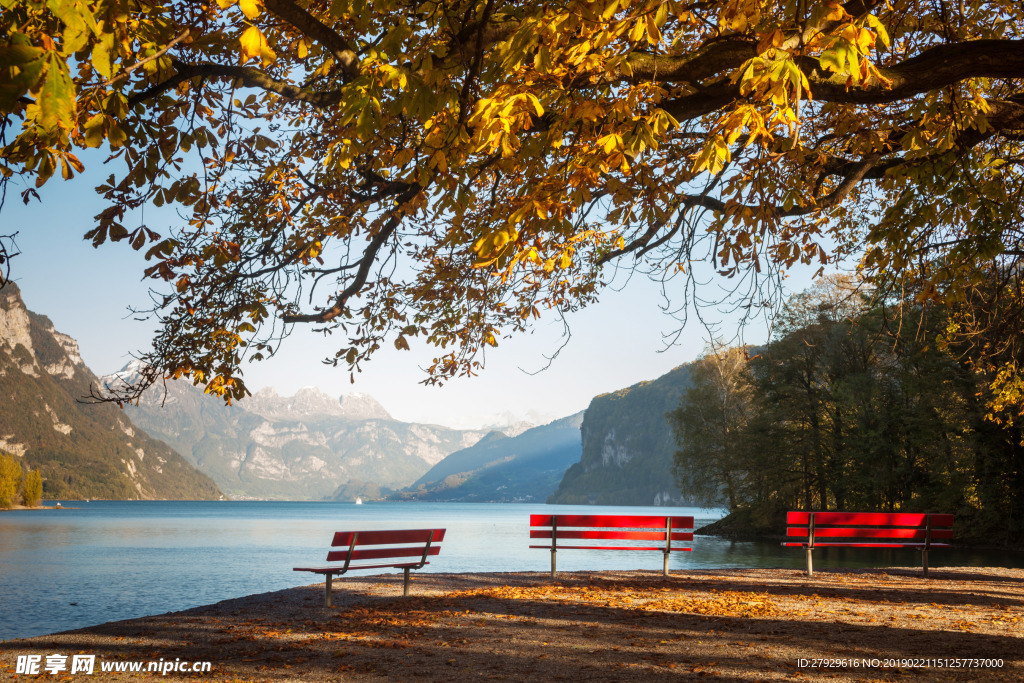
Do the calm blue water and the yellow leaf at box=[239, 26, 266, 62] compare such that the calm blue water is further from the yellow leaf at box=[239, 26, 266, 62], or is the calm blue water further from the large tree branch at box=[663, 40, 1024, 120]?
the large tree branch at box=[663, 40, 1024, 120]

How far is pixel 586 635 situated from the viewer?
6.32 m

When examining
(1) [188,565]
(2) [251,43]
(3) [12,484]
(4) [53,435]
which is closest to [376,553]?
(2) [251,43]

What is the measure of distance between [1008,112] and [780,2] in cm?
218

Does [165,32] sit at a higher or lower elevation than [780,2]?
lower

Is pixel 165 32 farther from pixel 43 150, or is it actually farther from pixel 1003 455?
pixel 1003 455

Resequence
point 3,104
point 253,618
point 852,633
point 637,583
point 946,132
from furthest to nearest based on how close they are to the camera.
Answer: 1. point 637,583
2. point 253,618
3. point 852,633
4. point 946,132
5. point 3,104

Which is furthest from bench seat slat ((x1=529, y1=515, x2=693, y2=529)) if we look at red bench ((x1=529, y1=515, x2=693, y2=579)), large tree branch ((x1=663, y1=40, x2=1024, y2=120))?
large tree branch ((x1=663, y1=40, x2=1024, y2=120))

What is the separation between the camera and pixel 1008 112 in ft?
18.7

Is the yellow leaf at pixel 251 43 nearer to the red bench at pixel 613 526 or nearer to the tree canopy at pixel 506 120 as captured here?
the tree canopy at pixel 506 120

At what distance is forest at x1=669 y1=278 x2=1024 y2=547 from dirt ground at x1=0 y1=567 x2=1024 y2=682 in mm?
13970

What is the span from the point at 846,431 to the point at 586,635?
30.1 meters

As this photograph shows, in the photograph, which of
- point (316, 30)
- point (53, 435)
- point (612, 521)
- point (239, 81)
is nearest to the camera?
point (316, 30)

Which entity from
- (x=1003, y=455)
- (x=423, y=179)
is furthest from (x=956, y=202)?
(x=1003, y=455)

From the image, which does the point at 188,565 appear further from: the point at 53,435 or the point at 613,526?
the point at 53,435
